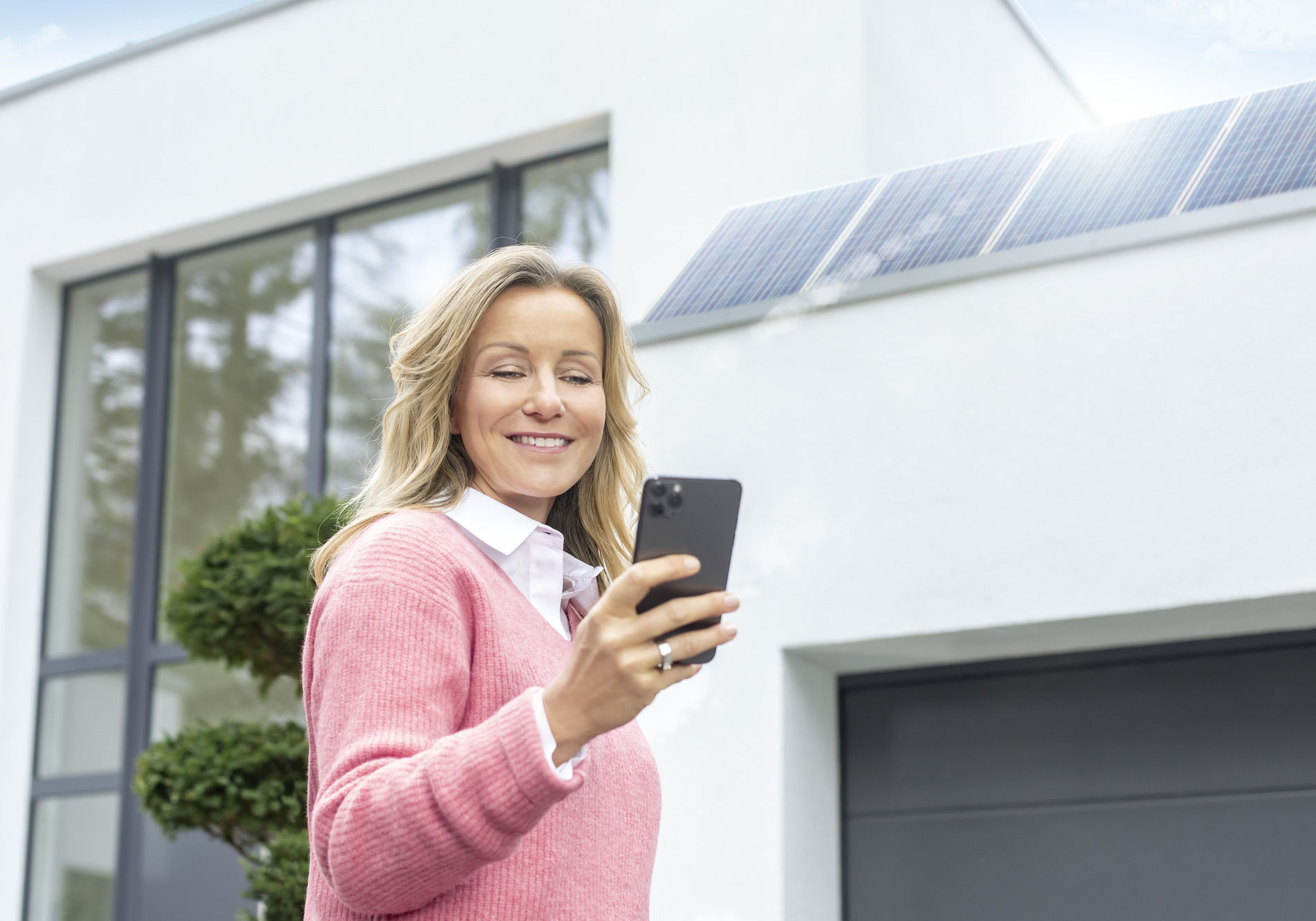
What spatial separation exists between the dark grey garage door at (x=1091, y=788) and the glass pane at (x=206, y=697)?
3.84 m

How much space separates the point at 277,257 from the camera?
26.9 ft

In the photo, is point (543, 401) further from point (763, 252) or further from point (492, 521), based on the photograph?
point (763, 252)

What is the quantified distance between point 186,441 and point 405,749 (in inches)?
285

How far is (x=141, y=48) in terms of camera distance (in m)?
8.55

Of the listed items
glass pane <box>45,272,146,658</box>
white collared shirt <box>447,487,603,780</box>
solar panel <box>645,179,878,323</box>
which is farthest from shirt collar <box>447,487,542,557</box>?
glass pane <box>45,272,146,658</box>

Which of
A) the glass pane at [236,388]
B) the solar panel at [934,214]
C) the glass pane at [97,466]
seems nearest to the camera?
the solar panel at [934,214]

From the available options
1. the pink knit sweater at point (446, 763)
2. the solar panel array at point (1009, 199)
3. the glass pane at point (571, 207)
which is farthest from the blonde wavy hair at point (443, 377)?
the glass pane at point (571, 207)

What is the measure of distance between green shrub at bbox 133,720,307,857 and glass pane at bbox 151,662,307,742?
5.93 ft

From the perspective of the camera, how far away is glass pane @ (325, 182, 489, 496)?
7.64m

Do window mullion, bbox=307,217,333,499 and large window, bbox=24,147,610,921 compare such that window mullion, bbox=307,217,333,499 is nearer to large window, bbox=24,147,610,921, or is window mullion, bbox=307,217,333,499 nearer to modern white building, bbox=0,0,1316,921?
large window, bbox=24,147,610,921

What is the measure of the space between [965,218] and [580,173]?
3219 millimetres

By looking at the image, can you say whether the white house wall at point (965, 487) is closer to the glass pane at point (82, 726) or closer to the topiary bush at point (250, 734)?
the topiary bush at point (250, 734)

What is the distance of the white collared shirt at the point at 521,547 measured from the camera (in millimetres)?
1891

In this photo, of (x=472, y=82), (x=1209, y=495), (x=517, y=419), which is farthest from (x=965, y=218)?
(x=472, y=82)
